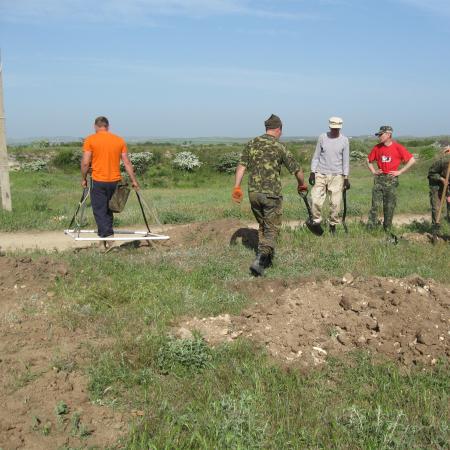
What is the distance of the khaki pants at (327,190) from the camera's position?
8953mm

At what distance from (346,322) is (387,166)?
4.91 meters

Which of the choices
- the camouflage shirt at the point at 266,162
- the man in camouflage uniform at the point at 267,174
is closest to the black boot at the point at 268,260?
the man in camouflage uniform at the point at 267,174

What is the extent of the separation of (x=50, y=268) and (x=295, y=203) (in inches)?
346

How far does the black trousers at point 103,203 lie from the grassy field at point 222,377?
873mm

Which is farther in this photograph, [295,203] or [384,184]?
[295,203]

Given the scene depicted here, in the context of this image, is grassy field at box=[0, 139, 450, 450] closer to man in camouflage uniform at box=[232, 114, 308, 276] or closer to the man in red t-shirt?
man in camouflage uniform at box=[232, 114, 308, 276]

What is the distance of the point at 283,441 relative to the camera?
3.41 meters

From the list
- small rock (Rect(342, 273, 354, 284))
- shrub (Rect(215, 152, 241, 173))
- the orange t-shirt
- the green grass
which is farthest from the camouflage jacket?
shrub (Rect(215, 152, 241, 173))

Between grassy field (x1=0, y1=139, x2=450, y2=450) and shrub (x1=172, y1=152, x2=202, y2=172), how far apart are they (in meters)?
21.8

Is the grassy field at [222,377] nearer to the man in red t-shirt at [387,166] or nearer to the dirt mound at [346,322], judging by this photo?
the dirt mound at [346,322]

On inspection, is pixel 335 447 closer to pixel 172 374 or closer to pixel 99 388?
pixel 172 374

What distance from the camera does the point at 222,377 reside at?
4.21 metres

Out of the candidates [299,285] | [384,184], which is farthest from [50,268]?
[384,184]

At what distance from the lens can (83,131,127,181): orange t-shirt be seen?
7.92m
